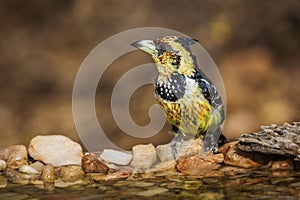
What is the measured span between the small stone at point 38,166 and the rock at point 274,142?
0.70 meters

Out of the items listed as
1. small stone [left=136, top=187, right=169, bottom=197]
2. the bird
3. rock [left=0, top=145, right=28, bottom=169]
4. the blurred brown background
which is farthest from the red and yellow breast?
rock [left=0, top=145, right=28, bottom=169]

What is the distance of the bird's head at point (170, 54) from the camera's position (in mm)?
1874

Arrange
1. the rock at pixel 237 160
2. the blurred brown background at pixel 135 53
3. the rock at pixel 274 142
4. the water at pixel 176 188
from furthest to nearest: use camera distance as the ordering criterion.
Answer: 1. the blurred brown background at pixel 135 53
2. the rock at pixel 237 160
3. the rock at pixel 274 142
4. the water at pixel 176 188

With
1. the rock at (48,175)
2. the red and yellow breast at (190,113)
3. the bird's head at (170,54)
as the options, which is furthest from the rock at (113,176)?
the bird's head at (170,54)

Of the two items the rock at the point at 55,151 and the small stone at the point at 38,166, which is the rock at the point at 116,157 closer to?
the rock at the point at 55,151

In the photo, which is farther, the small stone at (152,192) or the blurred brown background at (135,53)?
the blurred brown background at (135,53)

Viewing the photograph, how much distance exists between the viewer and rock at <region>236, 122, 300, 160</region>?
176 cm

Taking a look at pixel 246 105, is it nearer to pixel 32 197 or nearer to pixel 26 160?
pixel 26 160

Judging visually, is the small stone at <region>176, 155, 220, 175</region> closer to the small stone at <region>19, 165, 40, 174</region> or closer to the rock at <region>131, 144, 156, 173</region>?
the rock at <region>131, 144, 156, 173</region>

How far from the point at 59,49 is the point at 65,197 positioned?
95 cm

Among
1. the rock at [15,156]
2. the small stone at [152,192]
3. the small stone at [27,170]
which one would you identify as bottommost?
the small stone at [152,192]

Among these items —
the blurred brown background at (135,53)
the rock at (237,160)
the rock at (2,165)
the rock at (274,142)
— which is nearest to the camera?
the rock at (274,142)

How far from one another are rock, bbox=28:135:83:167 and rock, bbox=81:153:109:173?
0.08 meters

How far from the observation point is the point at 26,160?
204cm
